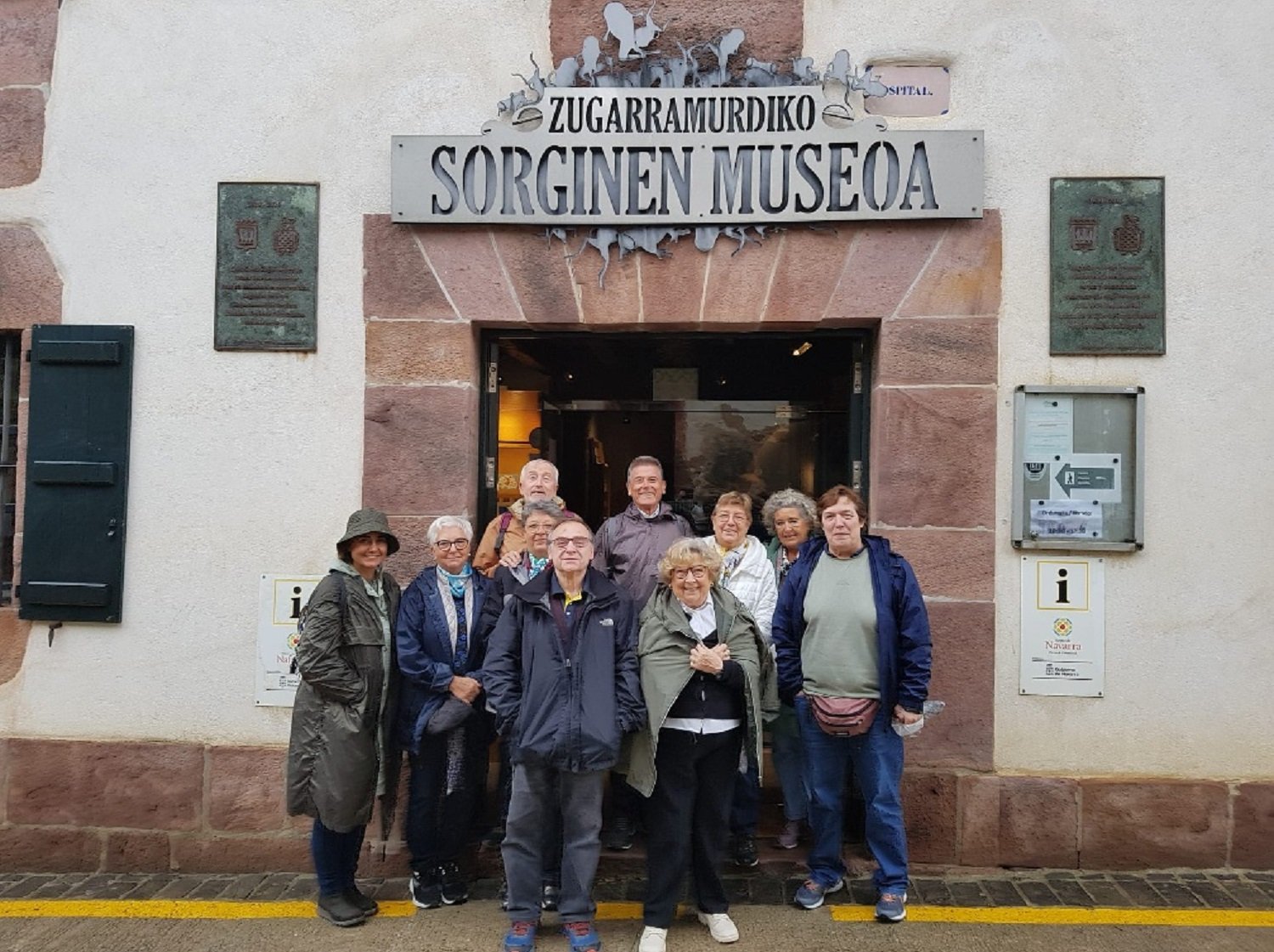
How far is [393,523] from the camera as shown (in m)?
4.60

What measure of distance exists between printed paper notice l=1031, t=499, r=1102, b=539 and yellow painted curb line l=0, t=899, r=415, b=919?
10.8ft

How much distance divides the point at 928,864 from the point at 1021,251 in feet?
9.49

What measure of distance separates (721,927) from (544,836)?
79 cm

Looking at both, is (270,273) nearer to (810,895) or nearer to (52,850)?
(52,850)

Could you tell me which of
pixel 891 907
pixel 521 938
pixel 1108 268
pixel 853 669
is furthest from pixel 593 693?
pixel 1108 268

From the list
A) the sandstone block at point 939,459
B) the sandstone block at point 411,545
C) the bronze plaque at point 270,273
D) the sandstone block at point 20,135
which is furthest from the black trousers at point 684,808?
the sandstone block at point 20,135

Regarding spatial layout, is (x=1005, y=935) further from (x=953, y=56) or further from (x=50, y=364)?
(x=50, y=364)

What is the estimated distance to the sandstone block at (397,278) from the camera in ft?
15.1

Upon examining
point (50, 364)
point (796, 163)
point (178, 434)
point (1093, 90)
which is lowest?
point (178, 434)

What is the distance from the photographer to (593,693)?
11.5 feet

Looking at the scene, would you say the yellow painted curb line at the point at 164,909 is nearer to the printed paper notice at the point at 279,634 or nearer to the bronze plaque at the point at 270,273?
the printed paper notice at the point at 279,634

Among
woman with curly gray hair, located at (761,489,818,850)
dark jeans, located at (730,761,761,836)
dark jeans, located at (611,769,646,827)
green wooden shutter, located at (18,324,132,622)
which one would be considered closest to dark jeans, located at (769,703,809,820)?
woman with curly gray hair, located at (761,489,818,850)

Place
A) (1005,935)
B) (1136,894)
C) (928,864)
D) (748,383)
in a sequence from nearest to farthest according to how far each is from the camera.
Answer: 1. (1005,935)
2. (1136,894)
3. (928,864)
4. (748,383)

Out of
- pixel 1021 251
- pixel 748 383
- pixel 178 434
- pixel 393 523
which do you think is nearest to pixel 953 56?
pixel 1021 251
